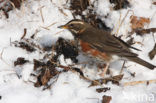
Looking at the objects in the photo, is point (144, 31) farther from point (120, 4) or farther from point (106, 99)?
point (106, 99)

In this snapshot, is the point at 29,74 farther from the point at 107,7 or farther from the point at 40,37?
the point at 107,7

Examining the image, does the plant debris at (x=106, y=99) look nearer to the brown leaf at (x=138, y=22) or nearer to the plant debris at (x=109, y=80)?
the plant debris at (x=109, y=80)

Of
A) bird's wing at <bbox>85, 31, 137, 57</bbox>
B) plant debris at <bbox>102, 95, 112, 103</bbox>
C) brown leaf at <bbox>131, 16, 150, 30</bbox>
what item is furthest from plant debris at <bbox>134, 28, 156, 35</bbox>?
plant debris at <bbox>102, 95, 112, 103</bbox>

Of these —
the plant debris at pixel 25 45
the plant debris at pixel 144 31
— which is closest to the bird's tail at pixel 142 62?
the plant debris at pixel 144 31

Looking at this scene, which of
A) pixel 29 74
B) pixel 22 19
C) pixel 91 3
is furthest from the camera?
pixel 91 3

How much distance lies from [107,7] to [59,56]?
1587 mm

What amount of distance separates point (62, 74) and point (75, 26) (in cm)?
102

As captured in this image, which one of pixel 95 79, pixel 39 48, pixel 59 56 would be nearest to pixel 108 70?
pixel 95 79

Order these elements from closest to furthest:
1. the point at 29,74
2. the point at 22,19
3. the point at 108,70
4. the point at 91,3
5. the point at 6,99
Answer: the point at 6,99, the point at 29,74, the point at 108,70, the point at 22,19, the point at 91,3

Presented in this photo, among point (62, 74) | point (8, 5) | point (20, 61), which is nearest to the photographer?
point (62, 74)

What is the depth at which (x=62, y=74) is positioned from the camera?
17.4 ft

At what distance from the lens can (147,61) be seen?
5.84m

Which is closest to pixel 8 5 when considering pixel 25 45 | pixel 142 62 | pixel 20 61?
pixel 25 45

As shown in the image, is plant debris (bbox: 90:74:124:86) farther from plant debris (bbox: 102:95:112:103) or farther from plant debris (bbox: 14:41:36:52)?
plant debris (bbox: 14:41:36:52)
